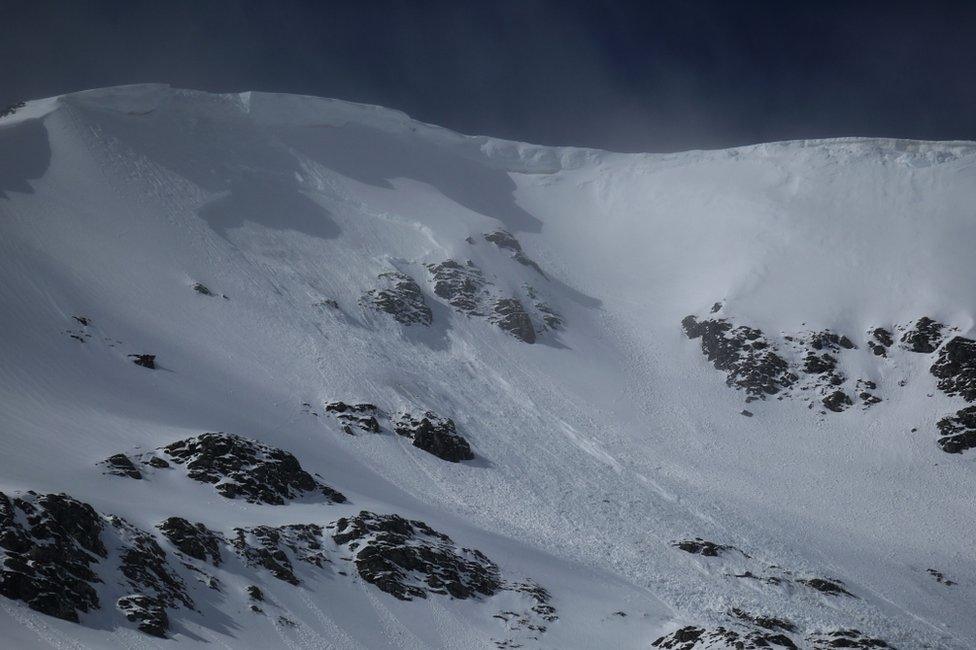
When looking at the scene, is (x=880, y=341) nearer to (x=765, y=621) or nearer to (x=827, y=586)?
(x=827, y=586)

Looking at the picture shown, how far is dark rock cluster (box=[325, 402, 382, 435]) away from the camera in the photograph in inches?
1922

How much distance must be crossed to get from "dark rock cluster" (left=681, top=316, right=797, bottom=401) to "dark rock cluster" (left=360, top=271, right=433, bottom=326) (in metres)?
28.2

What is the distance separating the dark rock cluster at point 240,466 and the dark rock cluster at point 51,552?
9.05 meters

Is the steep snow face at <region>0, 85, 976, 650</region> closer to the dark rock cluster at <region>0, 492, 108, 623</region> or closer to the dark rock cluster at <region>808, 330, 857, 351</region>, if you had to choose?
the dark rock cluster at <region>0, 492, 108, 623</region>

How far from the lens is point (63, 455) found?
32.4 m

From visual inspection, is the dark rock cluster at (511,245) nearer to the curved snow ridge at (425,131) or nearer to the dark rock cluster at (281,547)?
the curved snow ridge at (425,131)

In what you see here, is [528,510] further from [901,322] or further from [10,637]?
[901,322]

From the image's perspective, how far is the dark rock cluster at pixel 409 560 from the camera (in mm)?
30688

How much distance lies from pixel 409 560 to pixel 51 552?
14581 mm

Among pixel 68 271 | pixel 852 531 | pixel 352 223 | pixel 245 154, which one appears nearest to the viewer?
pixel 852 531

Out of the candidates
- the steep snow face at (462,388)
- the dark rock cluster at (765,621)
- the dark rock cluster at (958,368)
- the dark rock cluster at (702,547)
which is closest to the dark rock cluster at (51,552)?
the steep snow face at (462,388)

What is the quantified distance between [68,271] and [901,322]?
72.6 meters

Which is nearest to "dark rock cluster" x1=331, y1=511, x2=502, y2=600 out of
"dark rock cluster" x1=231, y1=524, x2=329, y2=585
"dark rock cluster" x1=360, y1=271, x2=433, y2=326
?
"dark rock cluster" x1=231, y1=524, x2=329, y2=585

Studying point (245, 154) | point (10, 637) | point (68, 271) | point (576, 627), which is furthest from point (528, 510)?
point (245, 154)
